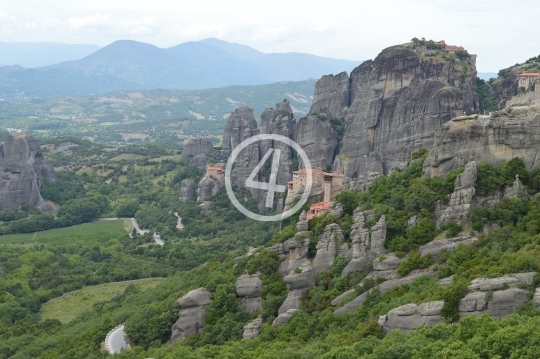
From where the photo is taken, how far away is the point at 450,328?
3012 cm

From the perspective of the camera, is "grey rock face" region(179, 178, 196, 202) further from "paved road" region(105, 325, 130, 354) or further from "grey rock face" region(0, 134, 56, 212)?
"paved road" region(105, 325, 130, 354)

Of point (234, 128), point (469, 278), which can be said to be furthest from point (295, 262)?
point (234, 128)

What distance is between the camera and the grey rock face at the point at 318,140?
3265 inches

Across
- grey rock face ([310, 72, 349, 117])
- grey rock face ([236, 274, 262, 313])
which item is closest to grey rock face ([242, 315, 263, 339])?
grey rock face ([236, 274, 262, 313])

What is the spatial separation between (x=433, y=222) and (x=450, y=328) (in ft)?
32.4

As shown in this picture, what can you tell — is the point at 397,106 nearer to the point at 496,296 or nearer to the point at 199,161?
the point at 199,161

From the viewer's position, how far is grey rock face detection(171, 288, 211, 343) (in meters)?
42.9

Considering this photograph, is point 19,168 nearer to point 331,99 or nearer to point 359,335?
point 331,99

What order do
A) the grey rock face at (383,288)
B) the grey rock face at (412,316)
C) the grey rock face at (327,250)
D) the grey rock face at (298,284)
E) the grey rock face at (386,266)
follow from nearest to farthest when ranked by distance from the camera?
1. the grey rock face at (412,316)
2. the grey rock face at (383,288)
3. the grey rock face at (386,266)
4. the grey rock face at (298,284)
5. the grey rock face at (327,250)

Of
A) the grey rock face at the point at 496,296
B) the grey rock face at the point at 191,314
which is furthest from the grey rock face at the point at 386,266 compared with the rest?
the grey rock face at the point at 191,314

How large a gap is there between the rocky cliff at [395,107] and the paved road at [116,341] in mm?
30416

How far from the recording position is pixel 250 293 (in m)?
42.8

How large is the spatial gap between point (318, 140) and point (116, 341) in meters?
41.4

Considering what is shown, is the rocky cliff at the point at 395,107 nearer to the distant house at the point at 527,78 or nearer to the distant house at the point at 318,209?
the distant house at the point at 527,78
